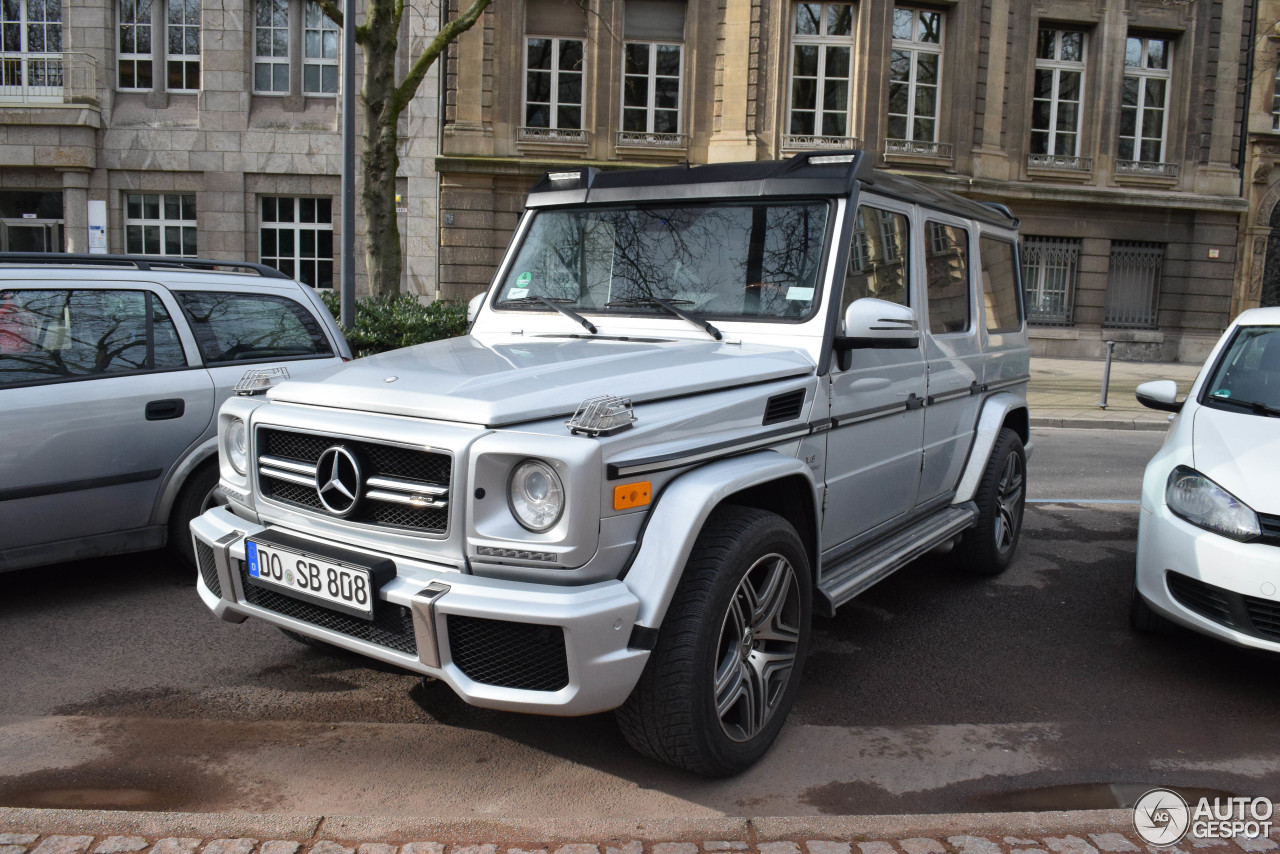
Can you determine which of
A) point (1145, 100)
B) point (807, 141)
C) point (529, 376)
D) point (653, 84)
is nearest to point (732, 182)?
point (529, 376)

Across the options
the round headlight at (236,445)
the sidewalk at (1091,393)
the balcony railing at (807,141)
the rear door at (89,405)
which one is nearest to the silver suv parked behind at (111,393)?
the rear door at (89,405)

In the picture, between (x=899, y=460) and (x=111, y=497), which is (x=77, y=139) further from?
(x=899, y=460)

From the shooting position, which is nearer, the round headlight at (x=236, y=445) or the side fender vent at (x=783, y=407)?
the side fender vent at (x=783, y=407)

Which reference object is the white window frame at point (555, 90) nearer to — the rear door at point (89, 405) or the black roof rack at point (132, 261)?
the black roof rack at point (132, 261)

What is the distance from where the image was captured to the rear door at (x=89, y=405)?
4.53 meters

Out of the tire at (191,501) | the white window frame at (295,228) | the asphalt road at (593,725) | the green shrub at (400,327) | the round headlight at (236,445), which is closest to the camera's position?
the asphalt road at (593,725)

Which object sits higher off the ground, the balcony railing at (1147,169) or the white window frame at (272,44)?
the white window frame at (272,44)

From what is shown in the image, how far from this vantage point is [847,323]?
3746 millimetres

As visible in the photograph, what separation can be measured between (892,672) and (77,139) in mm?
22911

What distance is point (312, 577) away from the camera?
3045 mm

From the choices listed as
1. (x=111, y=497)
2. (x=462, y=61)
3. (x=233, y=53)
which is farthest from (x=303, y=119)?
(x=111, y=497)

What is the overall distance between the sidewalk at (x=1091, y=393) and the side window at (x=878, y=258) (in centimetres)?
974

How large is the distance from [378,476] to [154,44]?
2278cm

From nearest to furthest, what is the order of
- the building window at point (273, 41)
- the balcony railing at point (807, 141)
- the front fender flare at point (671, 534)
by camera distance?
1. the front fender flare at point (671, 534)
2. the balcony railing at point (807, 141)
3. the building window at point (273, 41)
